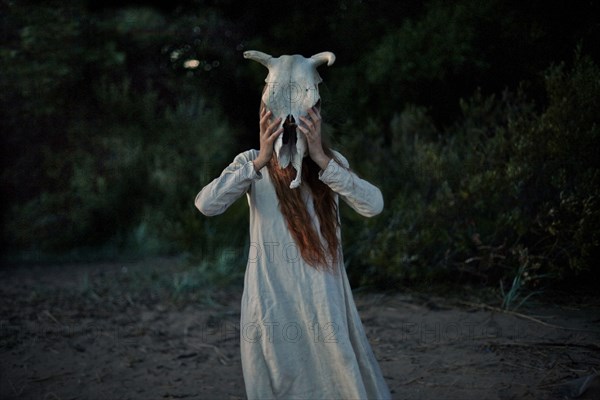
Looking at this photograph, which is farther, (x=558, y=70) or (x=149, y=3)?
(x=149, y=3)

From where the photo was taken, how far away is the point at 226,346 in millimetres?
4379

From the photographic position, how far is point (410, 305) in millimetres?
4977

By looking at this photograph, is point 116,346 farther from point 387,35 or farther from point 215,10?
point 215,10

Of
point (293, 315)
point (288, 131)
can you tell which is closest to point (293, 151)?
point (288, 131)

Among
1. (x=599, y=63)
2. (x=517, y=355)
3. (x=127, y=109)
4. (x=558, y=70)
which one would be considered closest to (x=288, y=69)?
(x=517, y=355)

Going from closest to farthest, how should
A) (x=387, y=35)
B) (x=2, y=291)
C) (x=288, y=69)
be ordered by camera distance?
(x=288, y=69) < (x=2, y=291) < (x=387, y=35)

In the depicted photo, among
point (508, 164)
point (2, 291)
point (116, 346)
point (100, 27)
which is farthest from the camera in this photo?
point (100, 27)

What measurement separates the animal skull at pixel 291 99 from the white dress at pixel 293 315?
0.13 m

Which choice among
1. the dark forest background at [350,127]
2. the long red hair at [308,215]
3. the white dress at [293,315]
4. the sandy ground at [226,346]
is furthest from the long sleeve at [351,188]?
the dark forest background at [350,127]

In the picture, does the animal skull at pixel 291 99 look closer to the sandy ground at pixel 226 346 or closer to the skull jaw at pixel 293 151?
the skull jaw at pixel 293 151

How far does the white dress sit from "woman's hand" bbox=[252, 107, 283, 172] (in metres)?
0.03

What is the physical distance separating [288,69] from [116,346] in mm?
2923

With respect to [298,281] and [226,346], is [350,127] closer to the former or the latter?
[226,346]

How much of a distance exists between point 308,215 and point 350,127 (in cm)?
460
